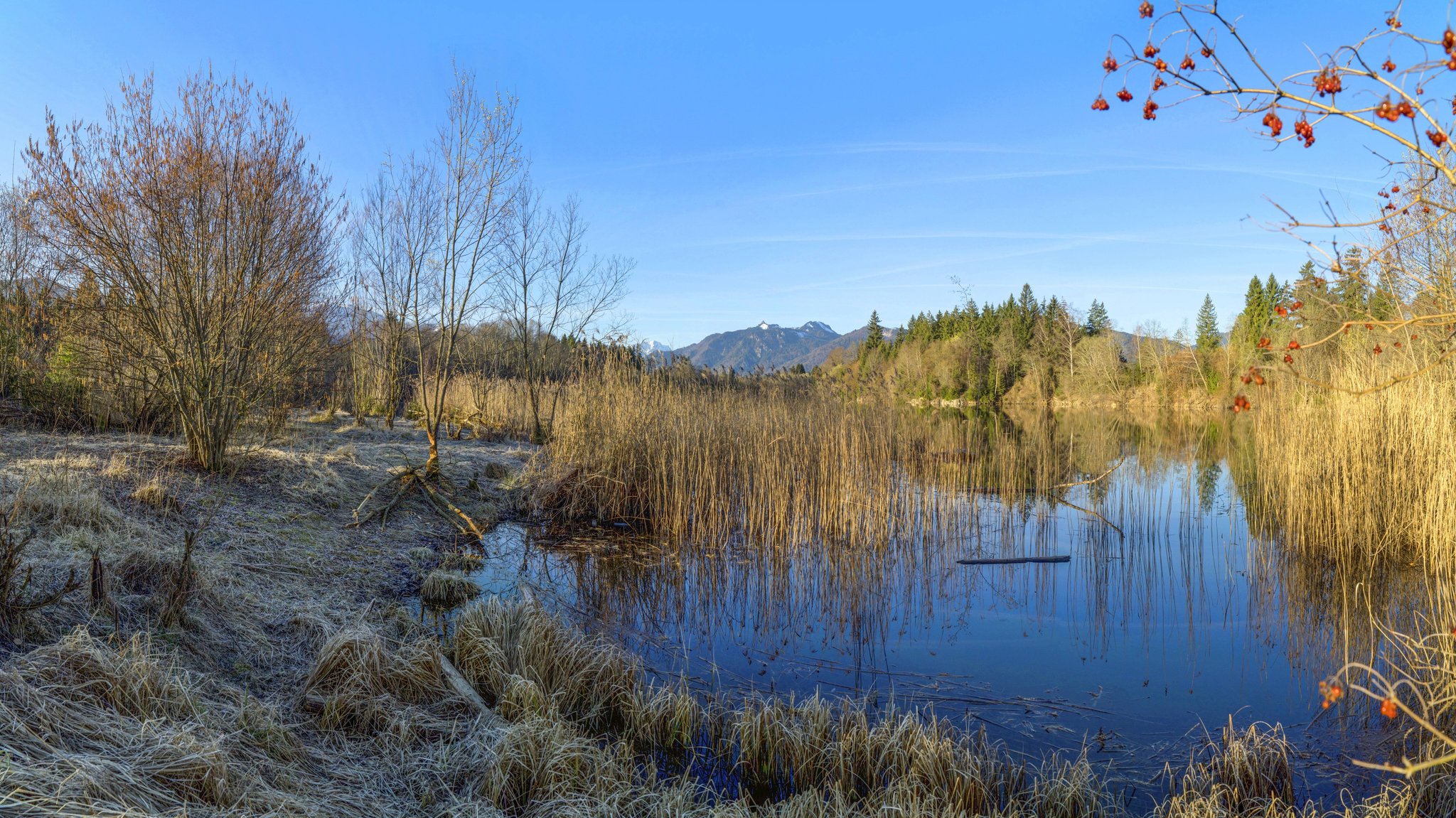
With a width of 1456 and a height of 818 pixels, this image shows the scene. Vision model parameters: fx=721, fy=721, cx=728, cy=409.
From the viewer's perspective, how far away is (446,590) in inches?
217

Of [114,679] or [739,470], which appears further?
[739,470]

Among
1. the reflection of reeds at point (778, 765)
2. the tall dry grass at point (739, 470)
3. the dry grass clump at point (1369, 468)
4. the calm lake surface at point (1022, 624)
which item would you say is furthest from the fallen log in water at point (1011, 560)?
the reflection of reeds at point (778, 765)

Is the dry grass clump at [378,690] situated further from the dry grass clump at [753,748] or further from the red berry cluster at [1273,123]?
the red berry cluster at [1273,123]

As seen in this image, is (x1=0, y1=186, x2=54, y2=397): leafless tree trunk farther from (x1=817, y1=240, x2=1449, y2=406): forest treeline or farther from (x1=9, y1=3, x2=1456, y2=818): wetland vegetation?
(x1=817, y1=240, x2=1449, y2=406): forest treeline

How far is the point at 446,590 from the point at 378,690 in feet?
6.84

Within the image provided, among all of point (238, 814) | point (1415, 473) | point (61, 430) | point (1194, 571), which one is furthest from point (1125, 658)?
point (61, 430)

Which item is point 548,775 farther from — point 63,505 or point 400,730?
point 63,505

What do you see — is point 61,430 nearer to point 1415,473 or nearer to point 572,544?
point 572,544

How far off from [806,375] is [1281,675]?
8.15 metres

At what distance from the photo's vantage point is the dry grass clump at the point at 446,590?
5.41 metres

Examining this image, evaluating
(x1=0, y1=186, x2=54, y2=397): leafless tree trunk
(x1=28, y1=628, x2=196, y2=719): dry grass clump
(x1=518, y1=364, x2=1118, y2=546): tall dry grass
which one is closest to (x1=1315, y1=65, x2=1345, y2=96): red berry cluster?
(x1=28, y1=628, x2=196, y2=719): dry grass clump

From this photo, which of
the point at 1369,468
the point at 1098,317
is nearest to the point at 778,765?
the point at 1369,468

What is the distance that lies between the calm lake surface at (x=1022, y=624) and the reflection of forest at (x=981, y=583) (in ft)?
0.07

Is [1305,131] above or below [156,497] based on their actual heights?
above
